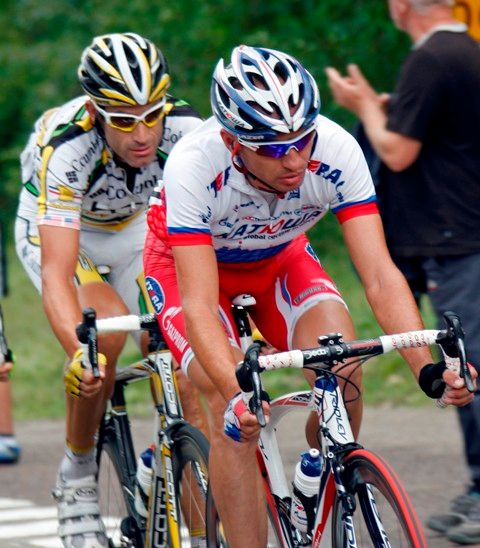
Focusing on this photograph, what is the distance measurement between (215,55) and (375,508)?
14.1m

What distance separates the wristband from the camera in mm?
4188

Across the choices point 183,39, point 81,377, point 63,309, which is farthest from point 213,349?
point 183,39

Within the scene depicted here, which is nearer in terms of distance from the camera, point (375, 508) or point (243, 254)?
point (375, 508)

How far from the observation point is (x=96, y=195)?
595cm

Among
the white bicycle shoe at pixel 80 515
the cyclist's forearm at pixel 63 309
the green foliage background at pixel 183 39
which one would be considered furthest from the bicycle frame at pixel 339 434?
the green foliage background at pixel 183 39

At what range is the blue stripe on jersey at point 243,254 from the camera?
498cm

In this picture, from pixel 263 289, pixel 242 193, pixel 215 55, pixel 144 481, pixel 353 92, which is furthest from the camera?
pixel 215 55

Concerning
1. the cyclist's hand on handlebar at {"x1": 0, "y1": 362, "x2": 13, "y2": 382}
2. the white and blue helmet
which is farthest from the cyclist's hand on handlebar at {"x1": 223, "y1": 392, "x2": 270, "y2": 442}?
the cyclist's hand on handlebar at {"x1": 0, "y1": 362, "x2": 13, "y2": 382}

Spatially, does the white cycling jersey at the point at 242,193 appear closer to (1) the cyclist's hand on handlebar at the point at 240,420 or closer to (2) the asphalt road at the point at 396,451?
(1) the cyclist's hand on handlebar at the point at 240,420

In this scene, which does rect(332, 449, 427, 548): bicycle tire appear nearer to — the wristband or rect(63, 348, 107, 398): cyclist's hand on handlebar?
the wristband

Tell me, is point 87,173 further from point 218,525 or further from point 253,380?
point 253,380

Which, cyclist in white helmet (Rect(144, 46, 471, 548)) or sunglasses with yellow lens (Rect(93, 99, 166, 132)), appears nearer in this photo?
cyclist in white helmet (Rect(144, 46, 471, 548))

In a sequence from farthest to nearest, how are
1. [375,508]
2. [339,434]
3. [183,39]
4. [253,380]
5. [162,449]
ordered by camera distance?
[183,39], [162,449], [339,434], [375,508], [253,380]

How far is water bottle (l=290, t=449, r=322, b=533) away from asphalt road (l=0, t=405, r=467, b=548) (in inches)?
61.7
